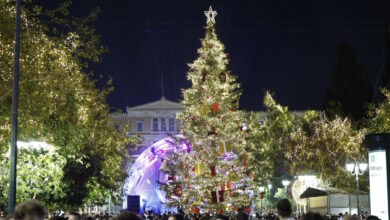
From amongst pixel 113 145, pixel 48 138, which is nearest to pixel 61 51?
pixel 48 138

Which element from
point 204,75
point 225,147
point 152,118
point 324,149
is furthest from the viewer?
point 152,118

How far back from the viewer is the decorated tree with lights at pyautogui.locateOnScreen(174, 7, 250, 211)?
35188 millimetres

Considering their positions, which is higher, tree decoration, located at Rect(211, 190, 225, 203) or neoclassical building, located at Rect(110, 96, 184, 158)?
neoclassical building, located at Rect(110, 96, 184, 158)

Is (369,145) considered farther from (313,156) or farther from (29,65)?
(313,156)

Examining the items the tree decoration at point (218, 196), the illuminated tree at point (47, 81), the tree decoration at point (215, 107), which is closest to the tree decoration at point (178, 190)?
the tree decoration at point (218, 196)

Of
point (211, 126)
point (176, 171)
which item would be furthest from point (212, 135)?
point (176, 171)

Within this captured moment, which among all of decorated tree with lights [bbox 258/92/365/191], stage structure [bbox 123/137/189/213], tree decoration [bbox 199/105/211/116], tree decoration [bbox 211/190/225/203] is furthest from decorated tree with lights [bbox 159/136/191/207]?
decorated tree with lights [bbox 258/92/365/191]

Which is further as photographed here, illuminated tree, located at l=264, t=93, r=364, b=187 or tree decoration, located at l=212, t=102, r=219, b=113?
illuminated tree, located at l=264, t=93, r=364, b=187

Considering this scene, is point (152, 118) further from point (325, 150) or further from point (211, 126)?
point (211, 126)

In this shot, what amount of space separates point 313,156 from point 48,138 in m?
32.1

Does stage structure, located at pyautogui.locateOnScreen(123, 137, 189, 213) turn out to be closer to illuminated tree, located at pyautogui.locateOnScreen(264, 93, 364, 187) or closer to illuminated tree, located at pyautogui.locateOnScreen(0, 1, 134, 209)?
illuminated tree, located at pyautogui.locateOnScreen(264, 93, 364, 187)

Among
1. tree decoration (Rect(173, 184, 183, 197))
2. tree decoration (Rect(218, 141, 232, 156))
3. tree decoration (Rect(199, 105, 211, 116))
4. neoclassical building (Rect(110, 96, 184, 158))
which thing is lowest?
tree decoration (Rect(173, 184, 183, 197))

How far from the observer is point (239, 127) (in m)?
36.1

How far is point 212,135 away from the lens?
116 ft
